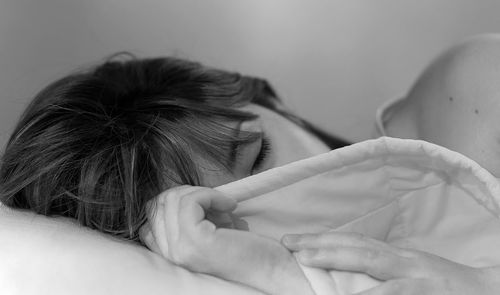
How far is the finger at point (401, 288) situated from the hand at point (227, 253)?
5cm

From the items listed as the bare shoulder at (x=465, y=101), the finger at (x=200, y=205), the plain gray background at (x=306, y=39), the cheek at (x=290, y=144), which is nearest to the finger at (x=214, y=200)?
the finger at (x=200, y=205)

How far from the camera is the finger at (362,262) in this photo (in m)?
0.49

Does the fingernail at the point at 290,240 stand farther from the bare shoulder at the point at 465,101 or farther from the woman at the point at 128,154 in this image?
the bare shoulder at the point at 465,101

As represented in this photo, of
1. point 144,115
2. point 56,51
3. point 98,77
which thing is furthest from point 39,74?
point 144,115

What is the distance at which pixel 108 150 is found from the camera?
56 cm

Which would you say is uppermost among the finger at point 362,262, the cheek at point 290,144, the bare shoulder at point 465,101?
the bare shoulder at point 465,101

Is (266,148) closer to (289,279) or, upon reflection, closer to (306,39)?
(289,279)

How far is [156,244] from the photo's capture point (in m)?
0.54

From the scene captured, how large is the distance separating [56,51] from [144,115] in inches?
14.6

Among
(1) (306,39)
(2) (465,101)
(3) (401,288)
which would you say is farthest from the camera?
(1) (306,39)

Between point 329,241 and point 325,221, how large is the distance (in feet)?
0.28

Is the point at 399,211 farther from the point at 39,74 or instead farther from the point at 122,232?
the point at 39,74

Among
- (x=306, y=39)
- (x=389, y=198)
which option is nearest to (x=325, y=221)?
(x=389, y=198)

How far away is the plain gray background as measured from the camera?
93cm
